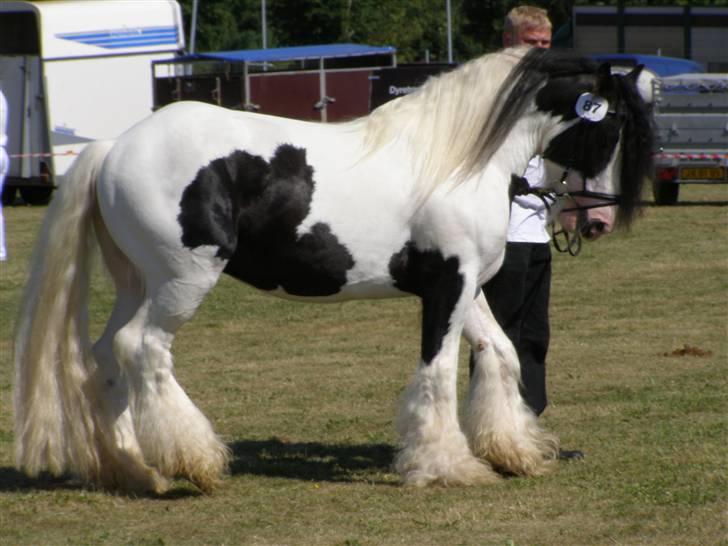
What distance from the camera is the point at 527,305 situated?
7383mm

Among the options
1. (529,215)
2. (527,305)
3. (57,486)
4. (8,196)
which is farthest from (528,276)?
(8,196)

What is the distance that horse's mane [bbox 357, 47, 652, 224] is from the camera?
625 cm

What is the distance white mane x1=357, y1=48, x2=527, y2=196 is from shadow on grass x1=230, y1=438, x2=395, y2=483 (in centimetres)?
149

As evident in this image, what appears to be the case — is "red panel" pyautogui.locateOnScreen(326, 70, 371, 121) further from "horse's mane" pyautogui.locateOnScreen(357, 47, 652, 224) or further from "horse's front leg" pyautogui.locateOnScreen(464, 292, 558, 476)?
"horse's mane" pyautogui.locateOnScreen(357, 47, 652, 224)

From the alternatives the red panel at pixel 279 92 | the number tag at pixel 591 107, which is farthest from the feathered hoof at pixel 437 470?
the red panel at pixel 279 92

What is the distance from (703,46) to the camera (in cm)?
3894

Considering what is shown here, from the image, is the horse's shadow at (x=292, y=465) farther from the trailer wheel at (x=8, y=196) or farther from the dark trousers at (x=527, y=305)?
the trailer wheel at (x=8, y=196)

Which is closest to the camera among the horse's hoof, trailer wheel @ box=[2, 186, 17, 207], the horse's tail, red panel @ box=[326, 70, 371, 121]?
the horse's tail

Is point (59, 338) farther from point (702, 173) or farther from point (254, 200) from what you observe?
point (702, 173)

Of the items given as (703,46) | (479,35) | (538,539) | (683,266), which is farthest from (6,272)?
(479,35)

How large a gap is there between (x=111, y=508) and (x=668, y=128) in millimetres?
17236

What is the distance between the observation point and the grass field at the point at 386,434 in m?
5.68

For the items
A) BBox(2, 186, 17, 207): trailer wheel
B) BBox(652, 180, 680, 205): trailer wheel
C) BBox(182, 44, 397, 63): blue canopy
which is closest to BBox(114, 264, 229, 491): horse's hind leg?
BBox(652, 180, 680, 205): trailer wheel

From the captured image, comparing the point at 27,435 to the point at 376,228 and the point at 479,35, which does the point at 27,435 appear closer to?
the point at 376,228
